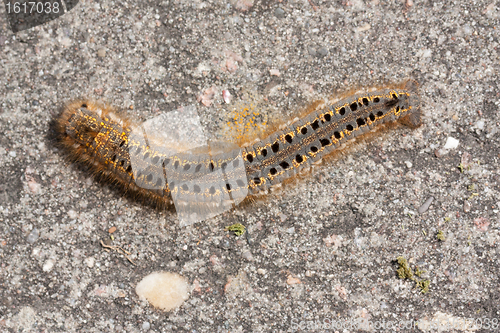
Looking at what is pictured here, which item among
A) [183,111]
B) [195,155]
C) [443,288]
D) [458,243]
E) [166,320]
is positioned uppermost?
[183,111]

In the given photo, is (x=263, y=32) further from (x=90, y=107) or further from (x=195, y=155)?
(x=90, y=107)

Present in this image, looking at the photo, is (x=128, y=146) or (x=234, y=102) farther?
(x=234, y=102)

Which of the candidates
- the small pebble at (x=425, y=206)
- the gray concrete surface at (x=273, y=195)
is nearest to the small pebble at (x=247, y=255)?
the gray concrete surface at (x=273, y=195)

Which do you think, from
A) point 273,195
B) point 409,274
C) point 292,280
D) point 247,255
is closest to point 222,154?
point 273,195

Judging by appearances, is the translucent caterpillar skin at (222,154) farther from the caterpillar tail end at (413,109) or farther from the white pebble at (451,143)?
the white pebble at (451,143)

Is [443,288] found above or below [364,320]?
above

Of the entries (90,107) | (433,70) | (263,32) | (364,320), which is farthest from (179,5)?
(364,320)
